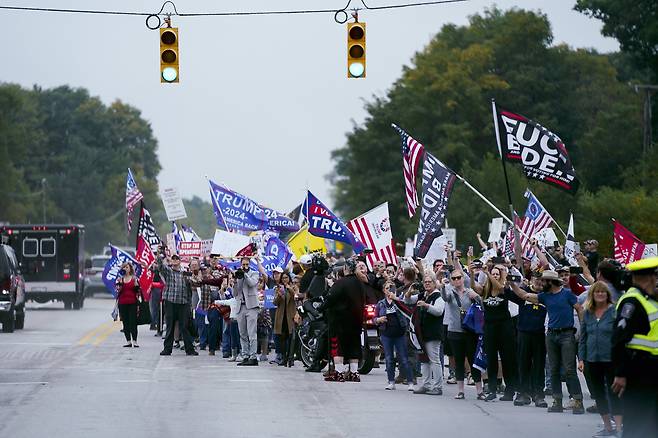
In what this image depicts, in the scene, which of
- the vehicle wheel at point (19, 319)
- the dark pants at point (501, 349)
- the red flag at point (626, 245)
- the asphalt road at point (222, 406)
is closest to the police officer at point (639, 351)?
the asphalt road at point (222, 406)

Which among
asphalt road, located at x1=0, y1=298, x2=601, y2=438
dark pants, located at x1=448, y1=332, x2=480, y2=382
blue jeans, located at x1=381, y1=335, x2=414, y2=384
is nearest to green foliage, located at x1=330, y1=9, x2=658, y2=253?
asphalt road, located at x1=0, y1=298, x2=601, y2=438

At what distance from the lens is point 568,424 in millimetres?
16625

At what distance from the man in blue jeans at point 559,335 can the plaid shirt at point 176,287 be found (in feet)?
38.5

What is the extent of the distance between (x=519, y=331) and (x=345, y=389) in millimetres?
2982

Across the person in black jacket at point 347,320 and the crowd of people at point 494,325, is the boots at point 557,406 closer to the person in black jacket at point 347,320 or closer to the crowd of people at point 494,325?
the crowd of people at point 494,325

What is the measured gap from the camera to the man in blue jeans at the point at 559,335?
1761cm

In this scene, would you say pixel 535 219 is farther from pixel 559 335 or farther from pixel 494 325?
pixel 559 335

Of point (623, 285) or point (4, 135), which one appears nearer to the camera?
point (623, 285)

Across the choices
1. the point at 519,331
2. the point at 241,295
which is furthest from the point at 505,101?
the point at 519,331

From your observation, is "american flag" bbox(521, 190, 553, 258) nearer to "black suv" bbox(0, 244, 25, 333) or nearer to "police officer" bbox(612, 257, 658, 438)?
"black suv" bbox(0, 244, 25, 333)

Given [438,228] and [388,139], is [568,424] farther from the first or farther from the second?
[388,139]

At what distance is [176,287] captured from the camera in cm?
2852

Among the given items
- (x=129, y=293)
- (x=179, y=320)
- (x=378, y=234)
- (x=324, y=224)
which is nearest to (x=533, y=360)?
(x=378, y=234)

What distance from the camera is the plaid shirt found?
28453 millimetres
